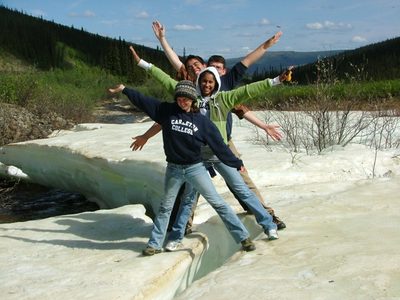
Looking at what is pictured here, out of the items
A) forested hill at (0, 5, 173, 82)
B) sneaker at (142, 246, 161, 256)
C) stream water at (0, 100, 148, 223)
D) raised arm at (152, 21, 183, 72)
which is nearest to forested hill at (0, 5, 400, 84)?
forested hill at (0, 5, 173, 82)

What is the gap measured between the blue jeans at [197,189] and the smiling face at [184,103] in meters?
0.46

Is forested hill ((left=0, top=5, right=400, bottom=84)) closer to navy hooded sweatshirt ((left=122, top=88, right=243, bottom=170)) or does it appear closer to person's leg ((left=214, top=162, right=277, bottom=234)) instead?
person's leg ((left=214, top=162, right=277, bottom=234))

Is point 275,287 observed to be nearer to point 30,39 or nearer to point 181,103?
point 181,103

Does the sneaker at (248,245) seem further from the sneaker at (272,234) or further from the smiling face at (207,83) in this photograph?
the smiling face at (207,83)

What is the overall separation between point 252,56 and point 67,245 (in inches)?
95.6

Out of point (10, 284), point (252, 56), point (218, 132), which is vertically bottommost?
point (10, 284)

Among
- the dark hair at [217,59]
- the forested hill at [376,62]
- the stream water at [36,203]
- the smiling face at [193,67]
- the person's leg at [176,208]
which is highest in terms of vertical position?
the forested hill at [376,62]

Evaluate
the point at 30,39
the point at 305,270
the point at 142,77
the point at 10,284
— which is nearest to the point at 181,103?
the point at 305,270

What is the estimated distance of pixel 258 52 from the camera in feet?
15.7

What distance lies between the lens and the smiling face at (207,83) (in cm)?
446

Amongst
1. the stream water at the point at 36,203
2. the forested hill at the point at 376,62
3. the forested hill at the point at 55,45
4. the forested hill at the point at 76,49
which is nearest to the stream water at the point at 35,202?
the stream water at the point at 36,203

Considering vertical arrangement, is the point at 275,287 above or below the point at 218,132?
below

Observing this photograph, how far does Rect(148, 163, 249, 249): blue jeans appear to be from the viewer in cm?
447

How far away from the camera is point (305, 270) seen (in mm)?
3984
